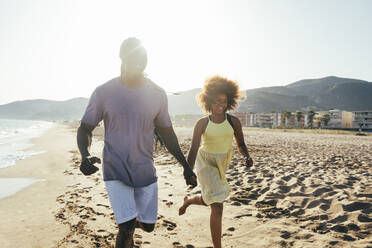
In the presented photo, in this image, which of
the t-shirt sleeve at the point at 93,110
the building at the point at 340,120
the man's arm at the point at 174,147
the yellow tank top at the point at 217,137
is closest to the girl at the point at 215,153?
the yellow tank top at the point at 217,137

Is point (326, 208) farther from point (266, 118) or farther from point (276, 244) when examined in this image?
point (266, 118)

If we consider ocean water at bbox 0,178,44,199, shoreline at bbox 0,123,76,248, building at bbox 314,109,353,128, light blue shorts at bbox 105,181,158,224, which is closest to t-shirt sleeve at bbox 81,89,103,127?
light blue shorts at bbox 105,181,158,224

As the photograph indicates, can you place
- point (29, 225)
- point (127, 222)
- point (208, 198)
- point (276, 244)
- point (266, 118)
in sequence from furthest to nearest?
1. point (266, 118)
2. point (29, 225)
3. point (276, 244)
4. point (208, 198)
5. point (127, 222)

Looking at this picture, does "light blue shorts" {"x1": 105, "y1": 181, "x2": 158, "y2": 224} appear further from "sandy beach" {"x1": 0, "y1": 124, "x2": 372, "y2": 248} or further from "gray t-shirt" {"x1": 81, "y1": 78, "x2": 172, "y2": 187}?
"sandy beach" {"x1": 0, "y1": 124, "x2": 372, "y2": 248}

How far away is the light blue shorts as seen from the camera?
209cm

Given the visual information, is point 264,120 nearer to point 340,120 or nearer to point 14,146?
point 340,120

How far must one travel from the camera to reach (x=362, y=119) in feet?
320

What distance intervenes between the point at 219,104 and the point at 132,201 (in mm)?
1610

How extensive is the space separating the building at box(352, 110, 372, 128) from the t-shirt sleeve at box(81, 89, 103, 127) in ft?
379

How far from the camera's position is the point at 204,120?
3.13 m

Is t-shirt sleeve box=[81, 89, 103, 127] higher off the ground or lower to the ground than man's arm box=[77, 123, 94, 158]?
higher

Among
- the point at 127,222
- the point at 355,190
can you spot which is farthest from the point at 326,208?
the point at 127,222

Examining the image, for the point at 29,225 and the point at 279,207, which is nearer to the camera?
the point at 29,225

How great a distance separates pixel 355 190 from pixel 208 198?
3538 mm
